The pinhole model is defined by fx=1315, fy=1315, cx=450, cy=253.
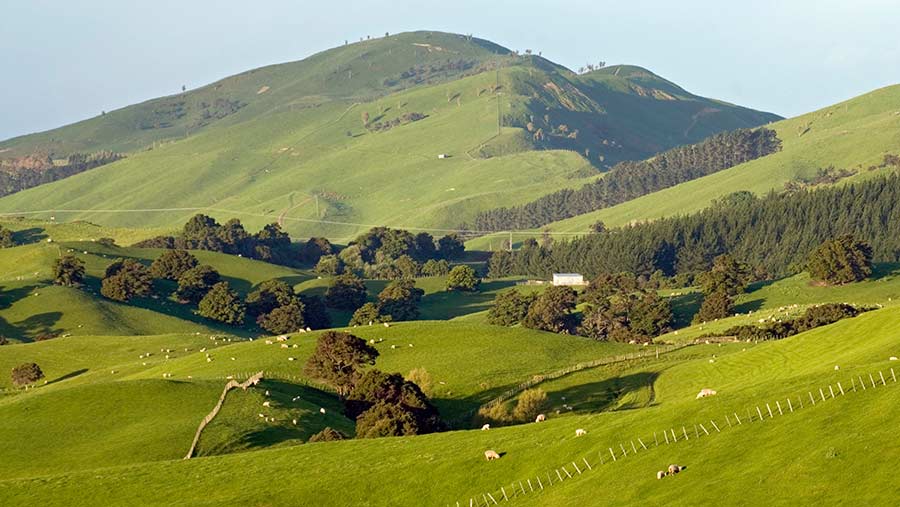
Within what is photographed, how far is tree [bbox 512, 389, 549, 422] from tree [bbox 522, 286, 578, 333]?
8102 cm

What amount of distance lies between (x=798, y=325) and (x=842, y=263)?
57317mm

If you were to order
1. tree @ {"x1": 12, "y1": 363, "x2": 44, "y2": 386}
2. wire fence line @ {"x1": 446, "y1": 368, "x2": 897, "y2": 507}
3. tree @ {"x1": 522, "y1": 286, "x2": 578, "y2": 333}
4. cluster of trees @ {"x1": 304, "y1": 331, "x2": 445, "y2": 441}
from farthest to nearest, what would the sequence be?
tree @ {"x1": 522, "y1": 286, "x2": 578, "y2": 333} < tree @ {"x1": 12, "y1": 363, "x2": 44, "y2": 386} < cluster of trees @ {"x1": 304, "y1": 331, "x2": 445, "y2": 441} < wire fence line @ {"x1": 446, "y1": 368, "x2": 897, "y2": 507}

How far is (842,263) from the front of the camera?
194 metres

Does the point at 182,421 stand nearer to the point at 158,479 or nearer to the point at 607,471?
the point at 158,479

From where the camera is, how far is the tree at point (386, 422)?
87.2 metres

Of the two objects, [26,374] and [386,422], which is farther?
[26,374]

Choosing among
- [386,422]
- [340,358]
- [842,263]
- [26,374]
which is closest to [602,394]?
[340,358]

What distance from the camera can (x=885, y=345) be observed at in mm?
90375

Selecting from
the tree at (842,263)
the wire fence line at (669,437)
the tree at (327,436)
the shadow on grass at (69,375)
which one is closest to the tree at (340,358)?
the tree at (327,436)

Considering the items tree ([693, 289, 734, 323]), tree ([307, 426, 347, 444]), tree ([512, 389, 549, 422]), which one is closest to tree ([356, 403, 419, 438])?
tree ([307, 426, 347, 444])

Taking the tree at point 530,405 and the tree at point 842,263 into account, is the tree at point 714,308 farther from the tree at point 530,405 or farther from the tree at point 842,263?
the tree at point 530,405

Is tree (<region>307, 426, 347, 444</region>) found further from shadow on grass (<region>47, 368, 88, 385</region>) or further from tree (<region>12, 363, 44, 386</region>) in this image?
tree (<region>12, 363, 44, 386</region>)

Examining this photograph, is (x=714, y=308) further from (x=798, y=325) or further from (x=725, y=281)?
(x=798, y=325)

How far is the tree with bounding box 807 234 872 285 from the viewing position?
194625mm
